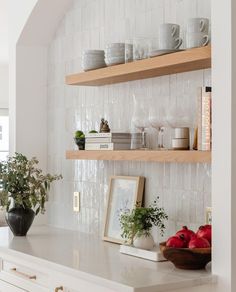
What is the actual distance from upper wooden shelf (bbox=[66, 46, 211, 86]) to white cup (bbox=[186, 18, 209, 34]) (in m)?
0.14

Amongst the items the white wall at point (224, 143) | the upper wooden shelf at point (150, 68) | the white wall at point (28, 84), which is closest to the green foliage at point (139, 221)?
the white wall at point (224, 143)

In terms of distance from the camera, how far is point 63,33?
4.01 meters

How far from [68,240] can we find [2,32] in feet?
12.2

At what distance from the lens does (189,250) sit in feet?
8.27

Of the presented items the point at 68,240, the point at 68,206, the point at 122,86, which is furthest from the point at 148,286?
the point at 68,206

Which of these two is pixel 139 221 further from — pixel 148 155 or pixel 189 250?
pixel 189 250

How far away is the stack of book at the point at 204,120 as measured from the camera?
8.51 feet

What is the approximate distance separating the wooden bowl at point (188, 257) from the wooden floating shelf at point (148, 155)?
0.37 metres

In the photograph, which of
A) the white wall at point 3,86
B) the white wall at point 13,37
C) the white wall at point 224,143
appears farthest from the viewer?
the white wall at point 3,86

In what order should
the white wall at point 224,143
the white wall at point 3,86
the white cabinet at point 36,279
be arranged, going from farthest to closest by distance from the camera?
1. the white wall at point 3,86
2. the white cabinet at point 36,279
3. the white wall at point 224,143

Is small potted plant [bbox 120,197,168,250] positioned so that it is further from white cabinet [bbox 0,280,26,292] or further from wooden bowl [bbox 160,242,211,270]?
white cabinet [bbox 0,280,26,292]

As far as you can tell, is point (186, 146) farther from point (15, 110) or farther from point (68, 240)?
point (15, 110)

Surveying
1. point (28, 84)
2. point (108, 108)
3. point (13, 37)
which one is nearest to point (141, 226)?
point (108, 108)

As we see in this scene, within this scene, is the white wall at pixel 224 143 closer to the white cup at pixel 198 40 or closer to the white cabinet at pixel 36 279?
the white cup at pixel 198 40
